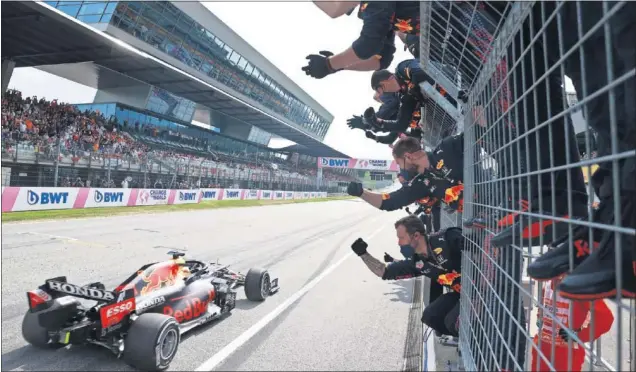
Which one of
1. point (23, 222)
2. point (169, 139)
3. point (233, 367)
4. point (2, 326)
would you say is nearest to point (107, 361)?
point (233, 367)

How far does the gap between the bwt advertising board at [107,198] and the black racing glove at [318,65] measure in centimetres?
1503

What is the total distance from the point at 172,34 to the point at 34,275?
1016 inches

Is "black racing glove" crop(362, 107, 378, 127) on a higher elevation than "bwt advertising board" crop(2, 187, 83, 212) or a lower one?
higher

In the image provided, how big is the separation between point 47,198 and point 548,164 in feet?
51.9

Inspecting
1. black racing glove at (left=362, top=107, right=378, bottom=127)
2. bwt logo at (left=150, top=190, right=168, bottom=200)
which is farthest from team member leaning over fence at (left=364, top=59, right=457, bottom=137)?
bwt logo at (left=150, top=190, right=168, bottom=200)

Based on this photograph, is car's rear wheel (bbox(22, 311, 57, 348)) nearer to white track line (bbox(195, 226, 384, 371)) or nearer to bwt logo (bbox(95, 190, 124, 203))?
white track line (bbox(195, 226, 384, 371))

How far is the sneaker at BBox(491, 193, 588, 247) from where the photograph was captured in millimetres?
1395

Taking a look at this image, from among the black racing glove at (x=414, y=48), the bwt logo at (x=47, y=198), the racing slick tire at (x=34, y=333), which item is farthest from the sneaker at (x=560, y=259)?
the bwt logo at (x=47, y=198)

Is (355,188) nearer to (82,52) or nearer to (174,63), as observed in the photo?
(82,52)

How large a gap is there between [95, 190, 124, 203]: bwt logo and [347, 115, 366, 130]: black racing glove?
549 inches

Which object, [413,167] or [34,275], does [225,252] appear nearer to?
[34,275]

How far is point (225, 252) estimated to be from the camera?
354 inches

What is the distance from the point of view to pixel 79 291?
3.31 metres

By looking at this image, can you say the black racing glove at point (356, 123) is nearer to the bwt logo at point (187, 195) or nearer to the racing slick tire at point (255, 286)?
the racing slick tire at point (255, 286)
